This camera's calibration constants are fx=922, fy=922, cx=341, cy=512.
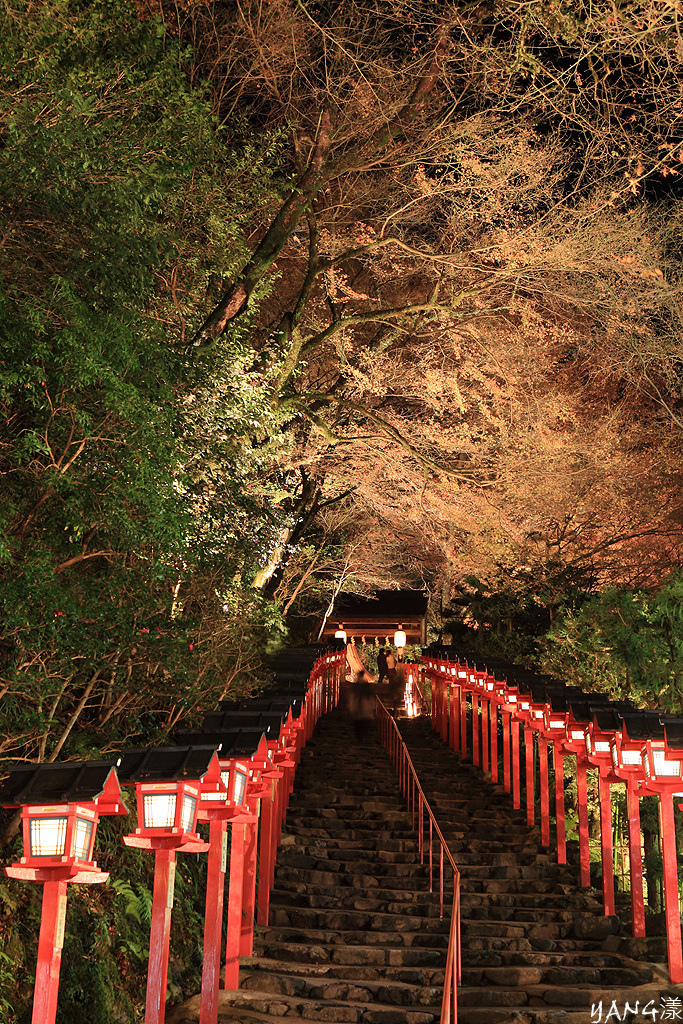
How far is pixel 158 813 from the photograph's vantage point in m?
7.31

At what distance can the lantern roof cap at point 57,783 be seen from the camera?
6.08 m

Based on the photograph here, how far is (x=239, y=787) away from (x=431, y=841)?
4.47m

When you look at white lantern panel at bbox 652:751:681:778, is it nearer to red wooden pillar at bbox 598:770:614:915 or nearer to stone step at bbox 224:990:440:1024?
red wooden pillar at bbox 598:770:614:915

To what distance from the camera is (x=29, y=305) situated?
6.60 metres

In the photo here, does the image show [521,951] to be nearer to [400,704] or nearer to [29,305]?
[29,305]

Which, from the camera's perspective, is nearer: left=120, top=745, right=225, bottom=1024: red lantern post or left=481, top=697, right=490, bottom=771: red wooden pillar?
left=120, top=745, right=225, bottom=1024: red lantern post

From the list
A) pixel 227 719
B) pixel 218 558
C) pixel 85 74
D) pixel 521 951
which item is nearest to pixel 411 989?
pixel 521 951

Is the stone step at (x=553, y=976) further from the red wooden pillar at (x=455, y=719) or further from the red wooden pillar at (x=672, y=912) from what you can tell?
the red wooden pillar at (x=455, y=719)

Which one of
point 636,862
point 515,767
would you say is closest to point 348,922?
point 636,862

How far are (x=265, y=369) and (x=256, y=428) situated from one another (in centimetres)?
322

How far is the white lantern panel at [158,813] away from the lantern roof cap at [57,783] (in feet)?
3.12

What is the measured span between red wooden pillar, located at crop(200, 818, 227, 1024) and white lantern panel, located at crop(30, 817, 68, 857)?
2.92m

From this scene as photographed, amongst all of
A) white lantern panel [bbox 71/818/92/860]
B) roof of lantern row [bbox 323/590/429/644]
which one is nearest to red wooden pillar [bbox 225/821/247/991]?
white lantern panel [bbox 71/818/92/860]

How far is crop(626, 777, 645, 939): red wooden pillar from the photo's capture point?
36.8 feet
